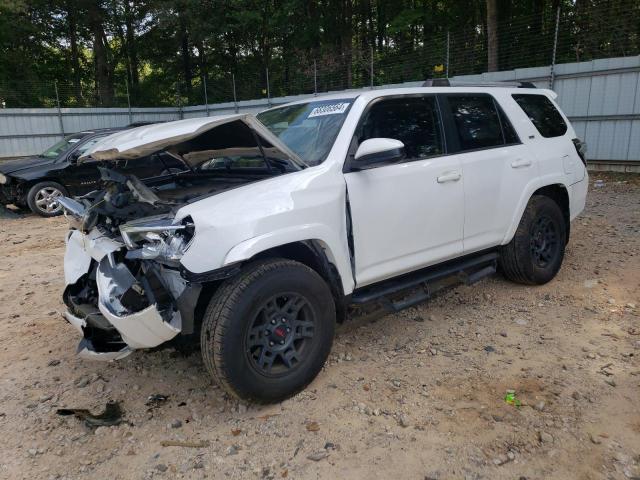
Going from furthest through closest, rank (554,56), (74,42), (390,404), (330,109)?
(74,42), (554,56), (330,109), (390,404)

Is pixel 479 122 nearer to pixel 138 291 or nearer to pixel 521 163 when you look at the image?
pixel 521 163

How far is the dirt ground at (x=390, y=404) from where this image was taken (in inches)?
99.1

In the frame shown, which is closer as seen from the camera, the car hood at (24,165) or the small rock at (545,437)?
the small rock at (545,437)

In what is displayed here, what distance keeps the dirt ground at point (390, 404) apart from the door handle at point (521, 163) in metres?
1.21

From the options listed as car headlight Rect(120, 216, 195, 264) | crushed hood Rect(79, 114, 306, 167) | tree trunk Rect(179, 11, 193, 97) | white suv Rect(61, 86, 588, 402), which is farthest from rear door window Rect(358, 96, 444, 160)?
tree trunk Rect(179, 11, 193, 97)

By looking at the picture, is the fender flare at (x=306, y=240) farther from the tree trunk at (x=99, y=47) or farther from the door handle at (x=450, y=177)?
the tree trunk at (x=99, y=47)

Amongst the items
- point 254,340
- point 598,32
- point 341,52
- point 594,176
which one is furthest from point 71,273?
point 341,52

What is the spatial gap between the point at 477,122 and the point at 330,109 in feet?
4.59

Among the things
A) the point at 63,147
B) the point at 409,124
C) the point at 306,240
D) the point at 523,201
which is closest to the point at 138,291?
the point at 306,240

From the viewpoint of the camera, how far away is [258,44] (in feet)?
97.4

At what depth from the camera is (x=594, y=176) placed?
10570mm

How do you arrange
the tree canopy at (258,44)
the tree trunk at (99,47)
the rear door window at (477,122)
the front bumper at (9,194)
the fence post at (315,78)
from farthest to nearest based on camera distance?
the tree trunk at (99,47) < the fence post at (315,78) < the tree canopy at (258,44) < the front bumper at (9,194) < the rear door window at (477,122)

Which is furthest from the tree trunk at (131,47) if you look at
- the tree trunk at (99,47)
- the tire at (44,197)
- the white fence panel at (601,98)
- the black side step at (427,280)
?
the black side step at (427,280)

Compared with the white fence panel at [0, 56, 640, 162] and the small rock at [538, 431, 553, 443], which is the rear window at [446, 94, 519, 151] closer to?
the small rock at [538, 431, 553, 443]
